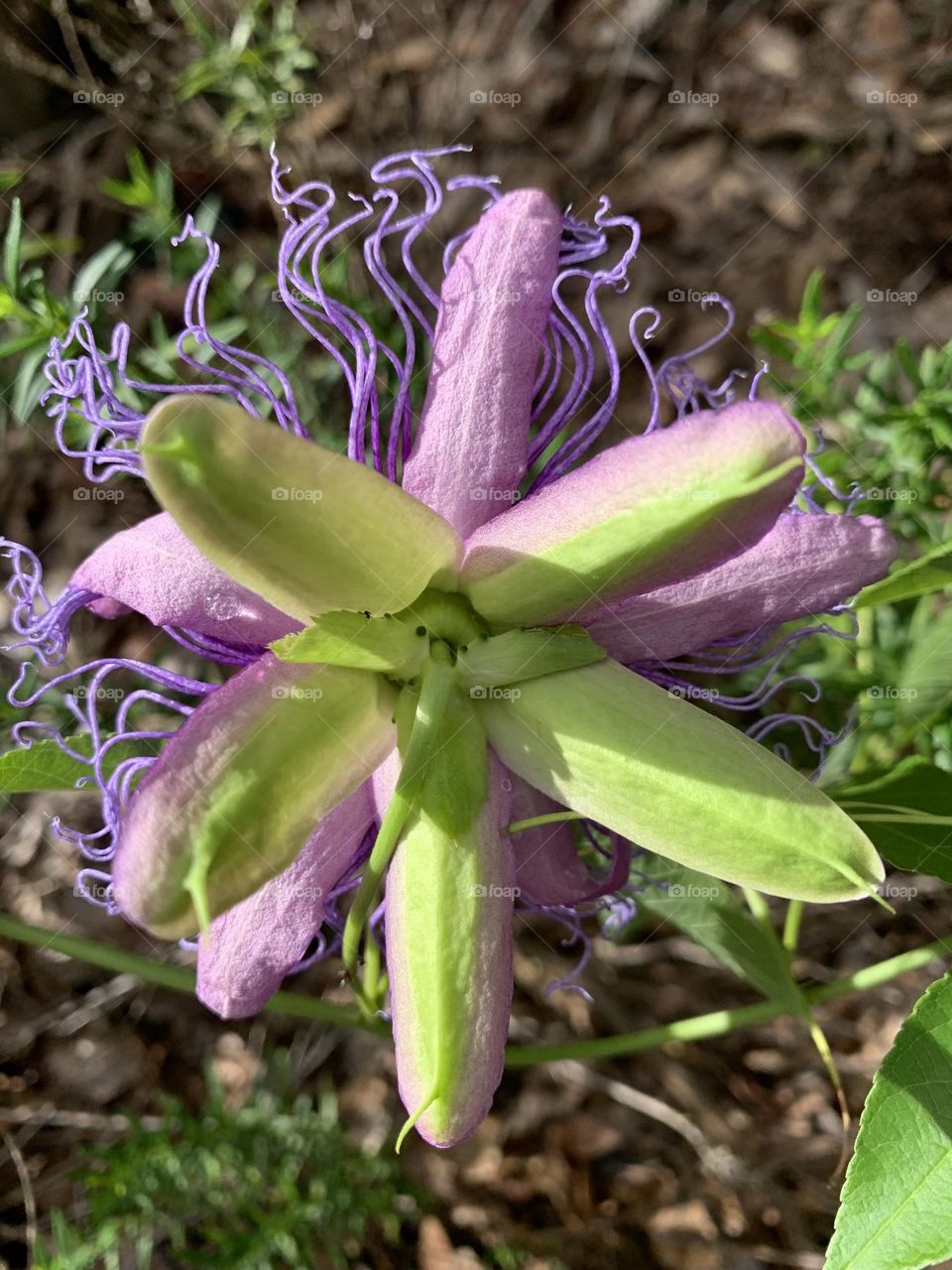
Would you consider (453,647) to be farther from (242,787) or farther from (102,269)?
(102,269)

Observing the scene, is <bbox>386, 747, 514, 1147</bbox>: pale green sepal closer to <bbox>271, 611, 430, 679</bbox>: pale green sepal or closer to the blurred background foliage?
<bbox>271, 611, 430, 679</bbox>: pale green sepal

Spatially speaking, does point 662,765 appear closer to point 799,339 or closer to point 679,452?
point 679,452

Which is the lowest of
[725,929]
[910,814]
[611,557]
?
[725,929]

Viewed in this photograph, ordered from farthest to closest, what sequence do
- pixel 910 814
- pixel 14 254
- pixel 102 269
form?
pixel 102 269 < pixel 14 254 < pixel 910 814

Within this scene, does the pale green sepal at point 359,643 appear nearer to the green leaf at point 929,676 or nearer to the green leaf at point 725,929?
the green leaf at point 725,929

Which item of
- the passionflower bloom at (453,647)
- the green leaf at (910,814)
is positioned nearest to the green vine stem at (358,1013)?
the green leaf at (910,814)

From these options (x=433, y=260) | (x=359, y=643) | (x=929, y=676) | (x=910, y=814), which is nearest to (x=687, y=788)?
(x=359, y=643)

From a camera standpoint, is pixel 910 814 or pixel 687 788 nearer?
pixel 687 788
